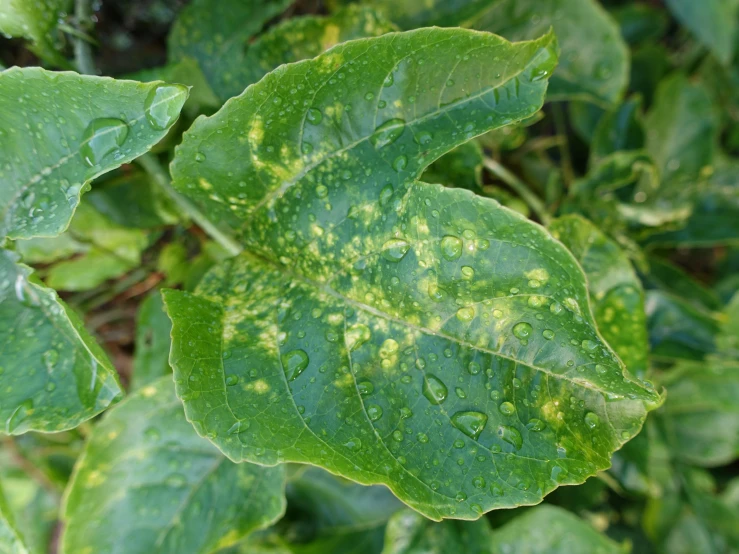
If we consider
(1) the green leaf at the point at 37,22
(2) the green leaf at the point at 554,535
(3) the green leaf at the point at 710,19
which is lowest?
(2) the green leaf at the point at 554,535

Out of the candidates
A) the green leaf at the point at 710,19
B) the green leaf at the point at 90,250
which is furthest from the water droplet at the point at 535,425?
the green leaf at the point at 710,19

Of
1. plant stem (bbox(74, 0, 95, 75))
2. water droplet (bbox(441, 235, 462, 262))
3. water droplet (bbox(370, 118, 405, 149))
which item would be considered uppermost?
plant stem (bbox(74, 0, 95, 75))

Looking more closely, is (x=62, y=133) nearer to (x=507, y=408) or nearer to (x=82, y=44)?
(x=82, y=44)

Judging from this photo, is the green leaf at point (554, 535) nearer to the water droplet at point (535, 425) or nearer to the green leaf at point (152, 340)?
the water droplet at point (535, 425)

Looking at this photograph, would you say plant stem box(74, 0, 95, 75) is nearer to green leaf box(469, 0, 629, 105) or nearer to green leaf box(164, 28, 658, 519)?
green leaf box(164, 28, 658, 519)

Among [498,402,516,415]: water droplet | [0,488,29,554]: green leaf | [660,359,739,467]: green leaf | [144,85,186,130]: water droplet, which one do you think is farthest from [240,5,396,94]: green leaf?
[660,359,739,467]: green leaf

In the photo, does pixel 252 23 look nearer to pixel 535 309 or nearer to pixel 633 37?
pixel 535 309
